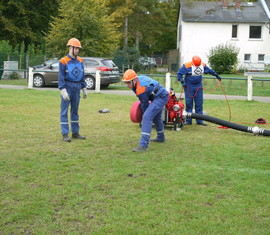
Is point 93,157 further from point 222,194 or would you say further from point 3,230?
point 3,230

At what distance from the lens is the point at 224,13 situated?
4422cm

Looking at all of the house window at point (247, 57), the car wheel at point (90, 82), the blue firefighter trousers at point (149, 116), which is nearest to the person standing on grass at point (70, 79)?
the blue firefighter trousers at point (149, 116)

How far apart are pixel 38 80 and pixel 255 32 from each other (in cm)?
2878

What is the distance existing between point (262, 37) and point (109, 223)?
4241 centimetres

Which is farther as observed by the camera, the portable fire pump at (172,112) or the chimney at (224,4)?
the chimney at (224,4)

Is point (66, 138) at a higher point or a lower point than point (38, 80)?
lower

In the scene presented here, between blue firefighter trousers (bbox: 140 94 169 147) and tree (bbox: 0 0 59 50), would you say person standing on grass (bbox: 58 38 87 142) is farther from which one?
tree (bbox: 0 0 59 50)

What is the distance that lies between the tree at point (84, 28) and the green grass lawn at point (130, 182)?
1812 cm

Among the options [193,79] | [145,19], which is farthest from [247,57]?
[193,79]

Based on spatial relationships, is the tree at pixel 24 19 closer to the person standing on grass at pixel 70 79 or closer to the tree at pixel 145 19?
the tree at pixel 145 19

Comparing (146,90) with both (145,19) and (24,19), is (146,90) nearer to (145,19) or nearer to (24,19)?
(24,19)

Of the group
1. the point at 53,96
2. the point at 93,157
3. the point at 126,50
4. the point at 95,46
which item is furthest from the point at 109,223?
the point at 126,50

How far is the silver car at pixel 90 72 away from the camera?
2088 centimetres

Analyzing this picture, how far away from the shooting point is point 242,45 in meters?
43.7
